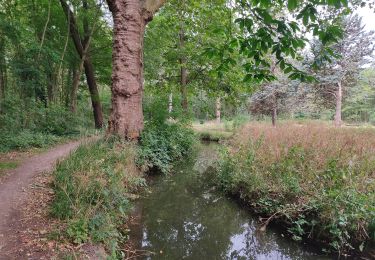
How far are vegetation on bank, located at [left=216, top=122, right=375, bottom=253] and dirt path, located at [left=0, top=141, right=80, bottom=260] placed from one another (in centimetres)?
387

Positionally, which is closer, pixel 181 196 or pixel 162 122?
pixel 181 196

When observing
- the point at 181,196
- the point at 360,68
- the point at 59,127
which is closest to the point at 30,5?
the point at 59,127

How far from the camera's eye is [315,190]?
480 cm

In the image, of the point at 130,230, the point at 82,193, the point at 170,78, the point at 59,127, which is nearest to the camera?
the point at 82,193

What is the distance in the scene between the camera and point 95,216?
11.6 feet

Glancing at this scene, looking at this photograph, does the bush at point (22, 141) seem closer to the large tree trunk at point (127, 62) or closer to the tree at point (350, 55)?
the large tree trunk at point (127, 62)

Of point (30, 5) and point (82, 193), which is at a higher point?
point (30, 5)

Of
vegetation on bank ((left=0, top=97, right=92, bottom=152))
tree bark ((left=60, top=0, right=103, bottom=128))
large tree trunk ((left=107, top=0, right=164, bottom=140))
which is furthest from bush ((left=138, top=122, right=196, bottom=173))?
tree bark ((left=60, top=0, right=103, bottom=128))

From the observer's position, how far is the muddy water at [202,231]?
4113mm

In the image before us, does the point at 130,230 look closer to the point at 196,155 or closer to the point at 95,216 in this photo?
the point at 95,216

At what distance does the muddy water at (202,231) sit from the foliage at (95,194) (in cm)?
55

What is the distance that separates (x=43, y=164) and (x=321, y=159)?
6.41 metres

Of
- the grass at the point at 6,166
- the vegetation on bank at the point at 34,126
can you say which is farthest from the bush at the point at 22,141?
the grass at the point at 6,166

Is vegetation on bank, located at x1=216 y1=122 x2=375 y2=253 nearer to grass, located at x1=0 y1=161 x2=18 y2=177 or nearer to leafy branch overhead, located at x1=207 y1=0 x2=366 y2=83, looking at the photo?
leafy branch overhead, located at x1=207 y1=0 x2=366 y2=83
